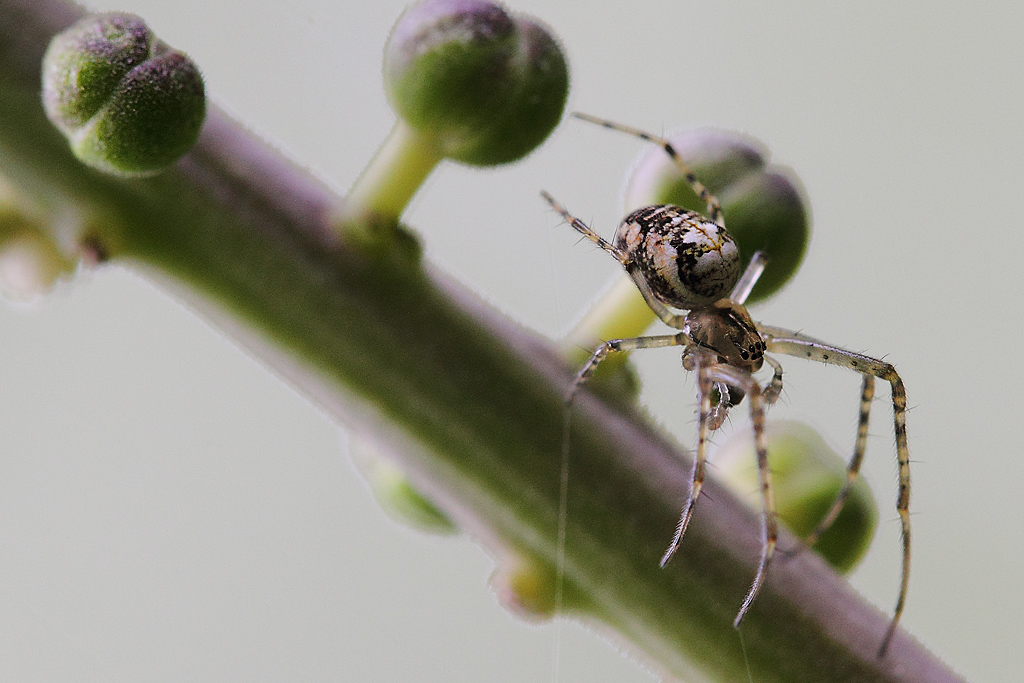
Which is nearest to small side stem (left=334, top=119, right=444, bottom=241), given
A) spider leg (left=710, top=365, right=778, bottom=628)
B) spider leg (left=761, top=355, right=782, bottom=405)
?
spider leg (left=710, top=365, right=778, bottom=628)

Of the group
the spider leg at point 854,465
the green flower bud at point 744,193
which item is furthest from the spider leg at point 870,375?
the green flower bud at point 744,193

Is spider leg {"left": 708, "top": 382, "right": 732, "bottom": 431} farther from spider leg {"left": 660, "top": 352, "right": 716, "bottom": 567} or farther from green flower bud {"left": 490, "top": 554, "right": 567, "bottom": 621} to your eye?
green flower bud {"left": 490, "top": 554, "right": 567, "bottom": 621}

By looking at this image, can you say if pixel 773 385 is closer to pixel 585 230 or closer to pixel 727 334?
pixel 727 334

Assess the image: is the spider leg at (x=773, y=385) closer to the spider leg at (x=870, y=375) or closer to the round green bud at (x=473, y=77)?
the spider leg at (x=870, y=375)

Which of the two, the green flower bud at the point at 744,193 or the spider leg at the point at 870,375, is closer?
the green flower bud at the point at 744,193

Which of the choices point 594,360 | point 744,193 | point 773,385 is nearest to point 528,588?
point 594,360

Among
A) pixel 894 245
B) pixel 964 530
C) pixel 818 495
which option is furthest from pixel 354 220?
pixel 964 530

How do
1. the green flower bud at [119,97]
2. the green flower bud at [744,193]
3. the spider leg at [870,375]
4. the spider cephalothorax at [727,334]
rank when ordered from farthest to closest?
the spider cephalothorax at [727,334], the spider leg at [870,375], the green flower bud at [744,193], the green flower bud at [119,97]
